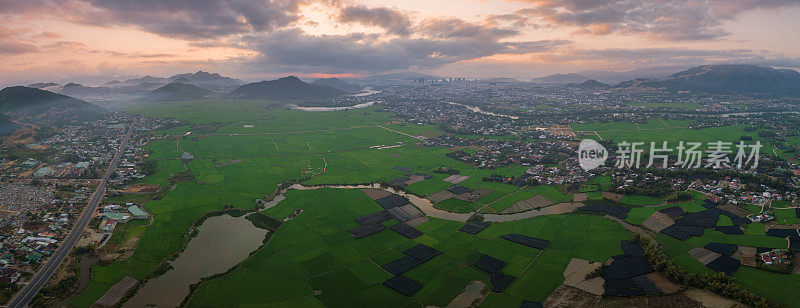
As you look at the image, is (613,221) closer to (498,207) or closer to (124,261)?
(498,207)

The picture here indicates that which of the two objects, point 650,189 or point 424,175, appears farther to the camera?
point 424,175

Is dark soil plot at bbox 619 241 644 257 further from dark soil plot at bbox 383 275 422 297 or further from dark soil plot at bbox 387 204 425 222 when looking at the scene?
dark soil plot at bbox 387 204 425 222

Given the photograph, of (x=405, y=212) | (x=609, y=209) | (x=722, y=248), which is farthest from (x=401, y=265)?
(x=722, y=248)

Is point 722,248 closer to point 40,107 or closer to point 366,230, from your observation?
point 366,230

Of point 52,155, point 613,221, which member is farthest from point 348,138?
point 613,221

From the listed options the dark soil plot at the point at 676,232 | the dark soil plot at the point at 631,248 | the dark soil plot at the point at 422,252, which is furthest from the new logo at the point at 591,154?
the dark soil plot at the point at 422,252

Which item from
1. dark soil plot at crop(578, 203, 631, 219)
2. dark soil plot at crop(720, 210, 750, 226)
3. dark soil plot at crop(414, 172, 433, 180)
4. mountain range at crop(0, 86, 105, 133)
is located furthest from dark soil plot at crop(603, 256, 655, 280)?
mountain range at crop(0, 86, 105, 133)
